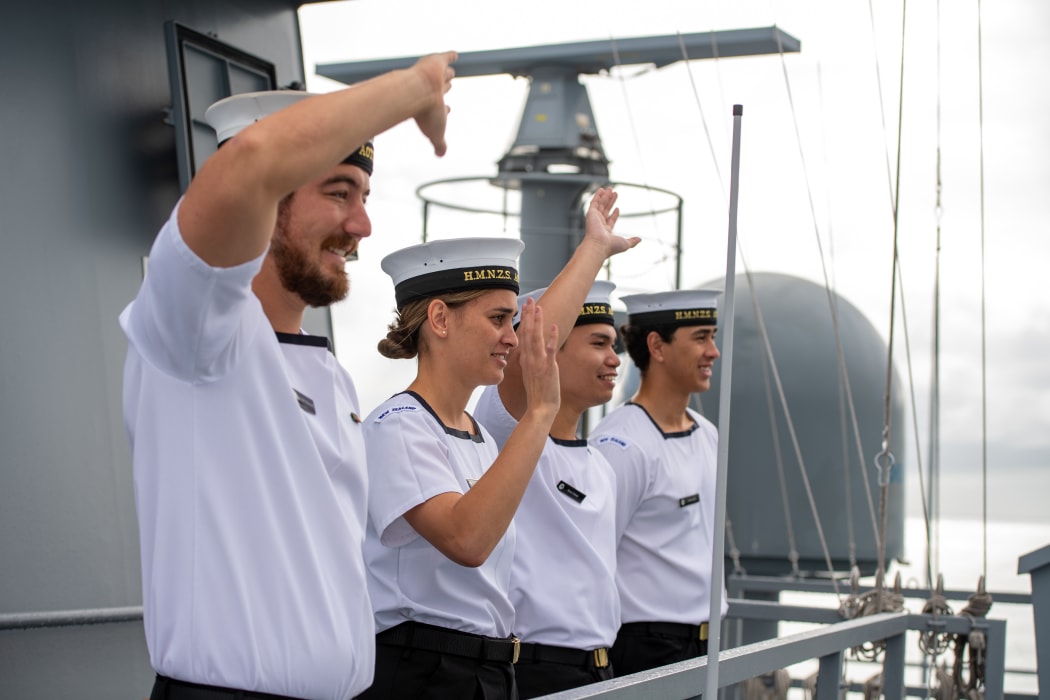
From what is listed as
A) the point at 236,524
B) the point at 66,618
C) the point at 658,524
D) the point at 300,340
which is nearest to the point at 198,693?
the point at 236,524

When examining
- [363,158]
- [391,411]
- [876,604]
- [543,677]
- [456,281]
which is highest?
[363,158]

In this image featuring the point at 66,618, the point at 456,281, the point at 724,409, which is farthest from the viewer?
the point at 66,618

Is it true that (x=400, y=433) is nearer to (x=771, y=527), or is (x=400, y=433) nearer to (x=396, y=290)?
(x=396, y=290)

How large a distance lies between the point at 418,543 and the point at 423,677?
27 centimetres

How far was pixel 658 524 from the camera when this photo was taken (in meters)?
4.06

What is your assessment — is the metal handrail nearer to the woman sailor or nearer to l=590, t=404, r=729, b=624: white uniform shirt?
the woman sailor

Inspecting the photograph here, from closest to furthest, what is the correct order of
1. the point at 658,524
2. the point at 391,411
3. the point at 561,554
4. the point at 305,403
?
1. the point at 305,403
2. the point at 391,411
3. the point at 561,554
4. the point at 658,524

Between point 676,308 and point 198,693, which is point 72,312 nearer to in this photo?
point 198,693

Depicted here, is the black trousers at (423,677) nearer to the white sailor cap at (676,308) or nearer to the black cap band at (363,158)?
the black cap band at (363,158)

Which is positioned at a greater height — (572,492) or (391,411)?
(391,411)

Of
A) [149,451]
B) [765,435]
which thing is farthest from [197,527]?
[765,435]

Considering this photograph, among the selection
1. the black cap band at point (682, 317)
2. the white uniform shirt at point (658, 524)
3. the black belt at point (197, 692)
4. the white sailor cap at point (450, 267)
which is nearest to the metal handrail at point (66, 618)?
the white sailor cap at point (450, 267)

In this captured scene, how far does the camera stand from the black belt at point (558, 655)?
3166mm

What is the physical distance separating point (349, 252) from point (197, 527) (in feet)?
1.61
